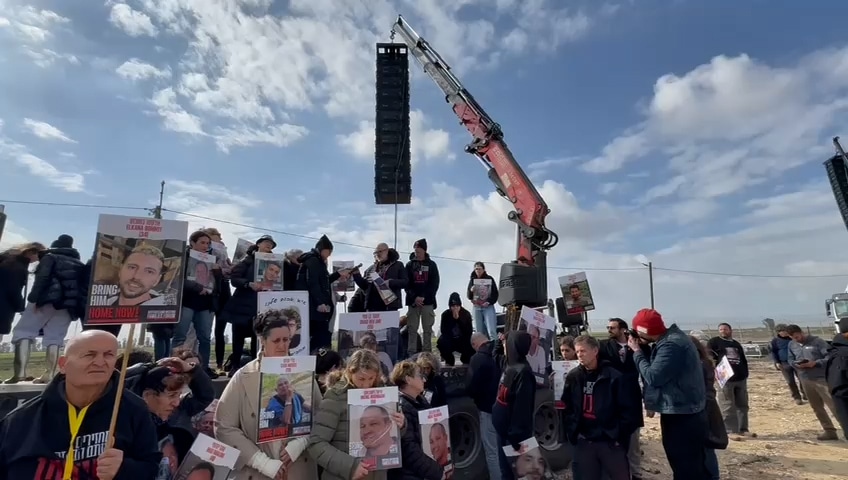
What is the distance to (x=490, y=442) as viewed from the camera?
5.29 m

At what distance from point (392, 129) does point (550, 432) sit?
25.6 ft

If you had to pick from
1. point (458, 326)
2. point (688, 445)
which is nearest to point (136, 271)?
point (688, 445)

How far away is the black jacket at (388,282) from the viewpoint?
22.0 feet

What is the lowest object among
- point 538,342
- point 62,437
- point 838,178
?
point 62,437

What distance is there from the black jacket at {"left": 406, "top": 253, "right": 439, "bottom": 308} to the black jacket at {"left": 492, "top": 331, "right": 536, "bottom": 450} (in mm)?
2406

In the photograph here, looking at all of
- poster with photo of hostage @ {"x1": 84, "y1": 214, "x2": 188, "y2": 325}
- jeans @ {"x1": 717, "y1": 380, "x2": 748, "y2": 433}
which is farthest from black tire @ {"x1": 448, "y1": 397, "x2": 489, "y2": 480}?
jeans @ {"x1": 717, "y1": 380, "x2": 748, "y2": 433}

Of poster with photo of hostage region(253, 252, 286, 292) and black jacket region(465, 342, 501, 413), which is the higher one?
poster with photo of hostage region(253, 252, 286, 292)

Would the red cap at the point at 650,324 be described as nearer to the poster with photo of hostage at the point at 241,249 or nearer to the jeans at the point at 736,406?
the poster with photo of hostage at the point at 241,249

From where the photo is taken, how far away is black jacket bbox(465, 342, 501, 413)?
511 centimetres

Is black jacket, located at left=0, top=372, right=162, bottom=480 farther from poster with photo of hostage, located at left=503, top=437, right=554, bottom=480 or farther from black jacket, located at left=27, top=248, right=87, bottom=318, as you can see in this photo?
poster with photo of hostage, located at left=503, top=437, right=554, bottom=480

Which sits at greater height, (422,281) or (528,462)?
(422,281)

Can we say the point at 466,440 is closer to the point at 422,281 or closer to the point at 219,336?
the point at 422,281

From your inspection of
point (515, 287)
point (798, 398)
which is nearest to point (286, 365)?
point (515, 287)

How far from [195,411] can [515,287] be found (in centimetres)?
586
